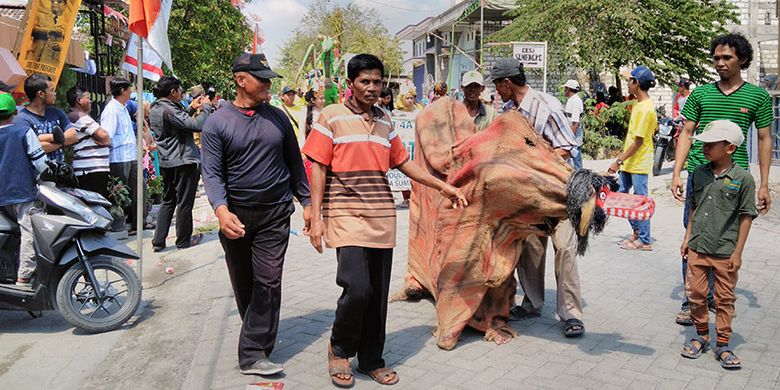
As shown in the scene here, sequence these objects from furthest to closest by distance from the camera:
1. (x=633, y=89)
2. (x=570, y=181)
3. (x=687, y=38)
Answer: (x=687, y=38)
(x=633, y=89)
(x=570, y=181)

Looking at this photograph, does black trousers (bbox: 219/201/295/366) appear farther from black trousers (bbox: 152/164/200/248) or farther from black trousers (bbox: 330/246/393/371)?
black trousers (bbox: 152/164/200/248)

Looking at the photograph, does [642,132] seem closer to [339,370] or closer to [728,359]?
[728,359]

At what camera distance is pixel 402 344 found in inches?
181

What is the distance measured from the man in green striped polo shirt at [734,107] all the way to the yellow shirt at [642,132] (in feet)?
6.54

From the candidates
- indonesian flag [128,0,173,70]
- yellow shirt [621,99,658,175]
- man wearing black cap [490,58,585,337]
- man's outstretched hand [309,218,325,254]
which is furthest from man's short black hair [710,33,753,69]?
indonesian flag [128,0,173,70]

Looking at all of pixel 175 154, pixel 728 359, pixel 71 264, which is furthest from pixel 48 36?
pixel 728 359

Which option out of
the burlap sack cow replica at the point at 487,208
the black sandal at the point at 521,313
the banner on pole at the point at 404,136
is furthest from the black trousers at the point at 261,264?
the banner on pole at the point at 404,136

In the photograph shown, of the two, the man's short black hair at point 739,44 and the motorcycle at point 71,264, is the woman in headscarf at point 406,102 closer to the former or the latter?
the motorcycle at point 71,264

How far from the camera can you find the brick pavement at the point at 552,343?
13.0ft

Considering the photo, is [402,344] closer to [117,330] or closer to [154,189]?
[117,330]

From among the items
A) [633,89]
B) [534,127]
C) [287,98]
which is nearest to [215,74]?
[287,98]

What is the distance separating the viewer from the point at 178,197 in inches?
312

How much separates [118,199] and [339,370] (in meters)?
5.64

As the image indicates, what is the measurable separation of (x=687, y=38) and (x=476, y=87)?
18054 mm
